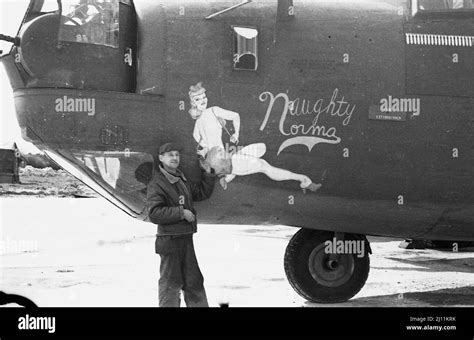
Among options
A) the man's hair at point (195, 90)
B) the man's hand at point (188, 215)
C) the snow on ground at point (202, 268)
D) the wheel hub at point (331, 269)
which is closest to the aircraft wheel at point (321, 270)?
the wheel hub at point (331, 269)

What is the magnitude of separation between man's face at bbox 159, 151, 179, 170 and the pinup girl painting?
0.34m

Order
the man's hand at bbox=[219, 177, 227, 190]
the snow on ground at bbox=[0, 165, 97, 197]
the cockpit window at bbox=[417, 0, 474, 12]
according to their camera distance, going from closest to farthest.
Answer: the man's hand at bbox=[219, 177, 227, 190], the cockpit window at bbox=[417, 0, 474, 12], the snow on ground at bbox=[0, 165, 97, 197]

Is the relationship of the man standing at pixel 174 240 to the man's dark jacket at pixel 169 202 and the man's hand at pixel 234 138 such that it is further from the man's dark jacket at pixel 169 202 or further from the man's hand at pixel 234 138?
the man's hand at pixel 234 138

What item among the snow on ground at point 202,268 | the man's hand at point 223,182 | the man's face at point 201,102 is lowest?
the snow on ground at point 202,268

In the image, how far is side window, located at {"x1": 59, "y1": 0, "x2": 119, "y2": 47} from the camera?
25.2ft

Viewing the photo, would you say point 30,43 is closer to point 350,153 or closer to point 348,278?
point 350,153

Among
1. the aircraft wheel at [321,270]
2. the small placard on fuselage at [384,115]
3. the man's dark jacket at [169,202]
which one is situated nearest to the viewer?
the man's dark jacket at [169,202]

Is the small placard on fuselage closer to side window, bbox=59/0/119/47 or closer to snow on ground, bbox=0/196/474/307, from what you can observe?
snow on ground, bbox=0/196/474/307

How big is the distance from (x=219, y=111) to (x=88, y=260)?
606 cm

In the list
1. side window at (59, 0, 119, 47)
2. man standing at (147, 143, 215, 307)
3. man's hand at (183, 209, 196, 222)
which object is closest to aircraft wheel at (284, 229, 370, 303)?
man standing at (147, 143, 215, 307)

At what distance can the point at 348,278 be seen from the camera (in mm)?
8922

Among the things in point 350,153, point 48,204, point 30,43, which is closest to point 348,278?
point 350,153

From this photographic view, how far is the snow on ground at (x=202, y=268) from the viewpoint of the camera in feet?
30.9

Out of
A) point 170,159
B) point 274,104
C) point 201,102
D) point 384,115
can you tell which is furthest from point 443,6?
point 170,159
